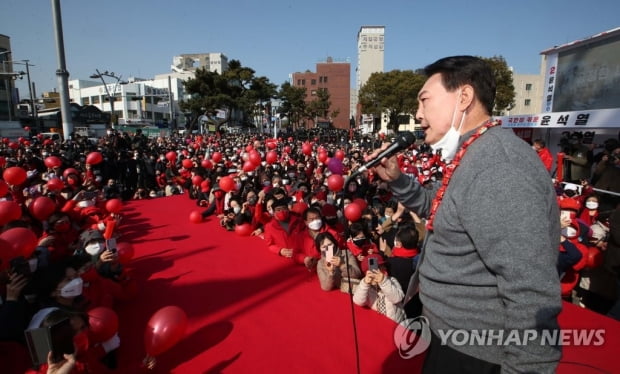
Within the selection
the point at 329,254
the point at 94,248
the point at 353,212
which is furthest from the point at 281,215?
the point at 94,248

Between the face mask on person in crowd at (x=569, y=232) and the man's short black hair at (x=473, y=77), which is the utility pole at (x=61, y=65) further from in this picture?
the face mask on person in crowd at (x=569, y=232)

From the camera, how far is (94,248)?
3514mm

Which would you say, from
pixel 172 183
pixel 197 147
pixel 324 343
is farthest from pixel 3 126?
pixel 324 343

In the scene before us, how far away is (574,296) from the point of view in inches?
166

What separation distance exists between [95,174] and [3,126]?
22.7 metres

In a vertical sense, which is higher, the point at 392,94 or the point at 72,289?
the point at 392,94

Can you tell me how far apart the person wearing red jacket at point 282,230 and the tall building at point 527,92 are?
4747 centimetres

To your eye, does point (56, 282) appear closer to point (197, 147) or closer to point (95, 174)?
point (95, 174)

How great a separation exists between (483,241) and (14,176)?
7.09m

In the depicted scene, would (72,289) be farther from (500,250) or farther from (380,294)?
(500,250)

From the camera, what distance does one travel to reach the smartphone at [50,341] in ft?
5.83

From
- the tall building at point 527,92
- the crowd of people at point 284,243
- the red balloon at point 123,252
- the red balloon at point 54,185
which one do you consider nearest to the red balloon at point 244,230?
the crowd of people at point 284,243

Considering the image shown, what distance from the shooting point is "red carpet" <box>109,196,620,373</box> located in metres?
2.45

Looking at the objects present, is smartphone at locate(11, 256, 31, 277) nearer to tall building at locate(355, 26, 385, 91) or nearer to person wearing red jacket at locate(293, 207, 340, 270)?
person wearing red jacket at locate(293, 207, 340, 270)
